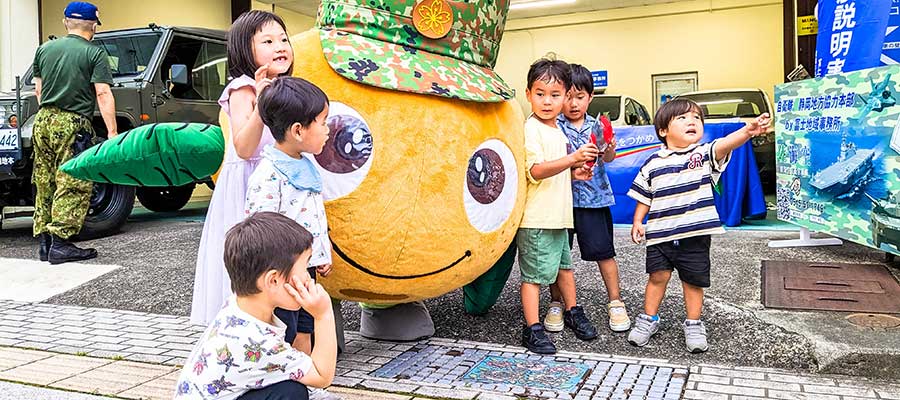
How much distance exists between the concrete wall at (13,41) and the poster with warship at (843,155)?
9120 millimetres

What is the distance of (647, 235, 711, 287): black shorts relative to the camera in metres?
3.30

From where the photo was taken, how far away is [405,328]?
3.45 m

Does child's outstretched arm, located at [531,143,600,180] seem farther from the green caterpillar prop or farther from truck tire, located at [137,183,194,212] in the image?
truck tire, located at [137,183,194,212]

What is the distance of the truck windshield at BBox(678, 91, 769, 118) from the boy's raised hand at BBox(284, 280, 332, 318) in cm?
991

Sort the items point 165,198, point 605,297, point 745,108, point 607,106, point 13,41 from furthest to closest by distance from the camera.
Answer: point 607,106, point 745,108, point 13,41, point 165,198, point 605,297

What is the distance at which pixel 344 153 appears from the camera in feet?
8.45

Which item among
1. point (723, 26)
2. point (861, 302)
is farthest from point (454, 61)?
point (723, 26)

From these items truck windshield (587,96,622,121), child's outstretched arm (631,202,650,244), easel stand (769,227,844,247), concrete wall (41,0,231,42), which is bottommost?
easel stand (769,227,844,247)

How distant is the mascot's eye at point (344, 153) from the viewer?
8.41 ft

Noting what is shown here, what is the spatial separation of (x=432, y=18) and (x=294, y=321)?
1265 millimetres

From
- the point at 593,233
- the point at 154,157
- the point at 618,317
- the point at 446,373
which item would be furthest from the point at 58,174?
the point at 618,317

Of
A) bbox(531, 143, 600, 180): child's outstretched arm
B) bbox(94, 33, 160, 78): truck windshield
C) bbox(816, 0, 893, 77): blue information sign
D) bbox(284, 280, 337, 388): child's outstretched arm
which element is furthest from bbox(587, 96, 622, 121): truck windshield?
bbox(284, 280, 337, 388): child's outstretched arm

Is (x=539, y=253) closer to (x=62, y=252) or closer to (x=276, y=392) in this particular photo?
(x=276, y=392)

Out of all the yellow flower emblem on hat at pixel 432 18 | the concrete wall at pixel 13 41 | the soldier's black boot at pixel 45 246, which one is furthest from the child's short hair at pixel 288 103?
the concrete wall at pixel 13 41
